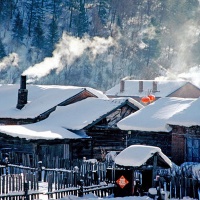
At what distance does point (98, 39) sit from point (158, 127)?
279ft

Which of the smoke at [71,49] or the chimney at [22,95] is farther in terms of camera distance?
the smoke at [71,49]

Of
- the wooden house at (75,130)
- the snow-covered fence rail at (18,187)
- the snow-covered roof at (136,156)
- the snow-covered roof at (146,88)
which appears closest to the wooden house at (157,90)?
the snow-covered roof at (146,88)

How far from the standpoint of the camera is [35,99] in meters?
41.6

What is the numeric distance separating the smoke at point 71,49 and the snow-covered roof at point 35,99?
45.2m

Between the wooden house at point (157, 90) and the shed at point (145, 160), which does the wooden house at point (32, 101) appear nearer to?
the shed at point (145, 160)

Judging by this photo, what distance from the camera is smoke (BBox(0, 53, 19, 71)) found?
93.1m

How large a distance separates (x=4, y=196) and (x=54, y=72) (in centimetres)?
8049

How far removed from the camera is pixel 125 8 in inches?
5103

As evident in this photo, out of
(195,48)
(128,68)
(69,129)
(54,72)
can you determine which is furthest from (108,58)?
(69,129)

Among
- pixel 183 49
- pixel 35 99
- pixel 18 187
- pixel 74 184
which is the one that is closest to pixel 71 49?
pixel 183 49

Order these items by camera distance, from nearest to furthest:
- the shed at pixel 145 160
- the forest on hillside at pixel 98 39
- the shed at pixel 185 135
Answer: the shed at pixel 145 160 < the shed at pixel 185 135 < the forest on hillside at pixel 98 39

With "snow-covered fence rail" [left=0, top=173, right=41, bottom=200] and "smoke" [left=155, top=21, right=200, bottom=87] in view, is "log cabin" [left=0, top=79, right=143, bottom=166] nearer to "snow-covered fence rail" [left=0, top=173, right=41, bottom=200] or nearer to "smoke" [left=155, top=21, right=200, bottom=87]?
"snow-covered fence rail" [left=0, top=173, right=41, bottom=200]

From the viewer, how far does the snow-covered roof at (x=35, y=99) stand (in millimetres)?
38719

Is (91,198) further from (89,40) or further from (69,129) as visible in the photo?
(89,40)
